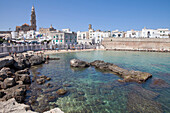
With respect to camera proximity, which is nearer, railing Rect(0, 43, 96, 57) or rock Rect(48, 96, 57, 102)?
rock Rect(48, 96, 57, 102)

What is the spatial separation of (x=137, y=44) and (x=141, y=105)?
219 feet

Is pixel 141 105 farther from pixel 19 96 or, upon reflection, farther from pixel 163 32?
pixel 163 32

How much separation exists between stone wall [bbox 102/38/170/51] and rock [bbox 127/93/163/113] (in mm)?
64199

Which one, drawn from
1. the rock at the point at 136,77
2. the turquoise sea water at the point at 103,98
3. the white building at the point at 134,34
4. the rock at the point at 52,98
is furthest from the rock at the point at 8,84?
the white building at the point at 134,34

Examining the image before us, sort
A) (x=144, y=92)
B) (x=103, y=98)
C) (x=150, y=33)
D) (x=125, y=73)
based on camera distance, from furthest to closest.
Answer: (x=150, y=33) → (x=125, y=73) → (x=144, y=92) → (x=103, y=98)

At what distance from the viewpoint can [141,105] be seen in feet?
32.0

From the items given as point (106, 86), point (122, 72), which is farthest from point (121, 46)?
point (106, 86)

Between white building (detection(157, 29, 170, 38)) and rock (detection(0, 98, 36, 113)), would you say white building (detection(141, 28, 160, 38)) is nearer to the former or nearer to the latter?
white building (detection(157, 29, 170, 38))

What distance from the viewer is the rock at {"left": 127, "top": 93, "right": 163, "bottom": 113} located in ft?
29.9

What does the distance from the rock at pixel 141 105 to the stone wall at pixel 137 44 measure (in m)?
64.2

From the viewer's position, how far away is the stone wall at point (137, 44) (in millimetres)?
67062

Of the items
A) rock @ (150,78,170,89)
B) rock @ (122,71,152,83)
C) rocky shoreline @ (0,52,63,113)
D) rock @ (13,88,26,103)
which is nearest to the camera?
rocky shoreline @ (0,52,63,113)

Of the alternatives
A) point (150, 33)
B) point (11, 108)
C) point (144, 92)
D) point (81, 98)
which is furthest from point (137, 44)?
point (11, 108)

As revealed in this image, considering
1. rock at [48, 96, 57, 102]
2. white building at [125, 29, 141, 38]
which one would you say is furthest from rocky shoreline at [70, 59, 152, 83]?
white building at [125, 29, 141, 38]
